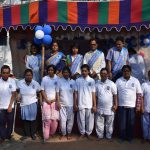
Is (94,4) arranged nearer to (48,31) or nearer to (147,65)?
(48,31)

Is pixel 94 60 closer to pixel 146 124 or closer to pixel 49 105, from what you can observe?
pixel 49 105

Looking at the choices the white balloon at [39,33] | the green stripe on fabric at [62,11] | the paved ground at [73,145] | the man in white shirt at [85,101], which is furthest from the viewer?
the green stripe on fabric at [62,11]

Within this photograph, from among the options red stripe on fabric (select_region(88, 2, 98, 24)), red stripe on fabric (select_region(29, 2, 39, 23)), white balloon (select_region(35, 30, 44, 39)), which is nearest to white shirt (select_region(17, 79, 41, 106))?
white balloon (select_region(35, 30, 44, 39))

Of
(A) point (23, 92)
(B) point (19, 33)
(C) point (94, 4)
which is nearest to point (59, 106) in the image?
(A) point (23, 92)

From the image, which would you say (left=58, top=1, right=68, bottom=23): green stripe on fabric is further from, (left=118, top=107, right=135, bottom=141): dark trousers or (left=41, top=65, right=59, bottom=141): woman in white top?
(left=118, top=107, right=135, bottom=141): dark trousers

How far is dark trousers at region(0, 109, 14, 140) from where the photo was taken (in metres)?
7.47

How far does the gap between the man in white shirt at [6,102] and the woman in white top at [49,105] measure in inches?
24.9

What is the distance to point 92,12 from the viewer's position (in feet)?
27.8

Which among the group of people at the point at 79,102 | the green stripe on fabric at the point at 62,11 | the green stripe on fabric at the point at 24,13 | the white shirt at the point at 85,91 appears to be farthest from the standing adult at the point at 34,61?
the white shirt at the point at 85,91

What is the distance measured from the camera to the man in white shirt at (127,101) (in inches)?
294

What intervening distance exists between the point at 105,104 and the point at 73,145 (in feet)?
3.41

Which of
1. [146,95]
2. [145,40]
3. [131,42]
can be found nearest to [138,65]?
[145,40]

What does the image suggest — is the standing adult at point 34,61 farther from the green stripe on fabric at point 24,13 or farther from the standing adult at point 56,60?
the green stripe on fabric at point 24,13

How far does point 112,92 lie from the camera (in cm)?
755
